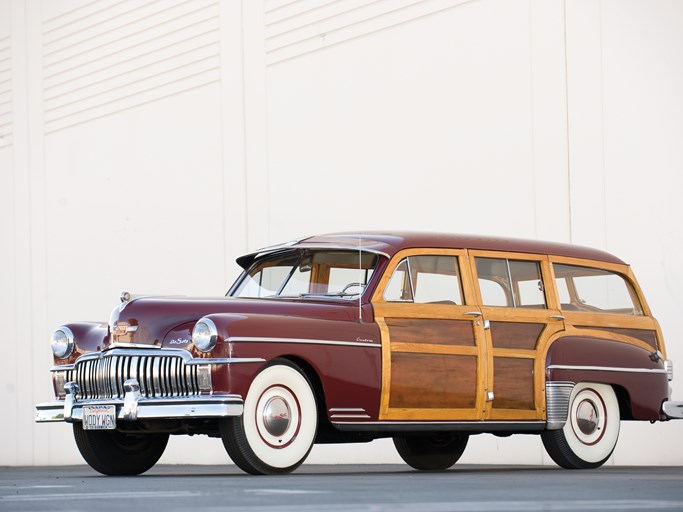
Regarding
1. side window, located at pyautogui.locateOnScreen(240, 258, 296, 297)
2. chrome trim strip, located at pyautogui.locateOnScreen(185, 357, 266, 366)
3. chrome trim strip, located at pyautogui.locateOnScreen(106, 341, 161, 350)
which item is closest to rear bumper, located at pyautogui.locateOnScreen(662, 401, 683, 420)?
side window, located at pyautogui.locateOnScreen(240, 258, 296, 297)

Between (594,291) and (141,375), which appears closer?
(141,375)

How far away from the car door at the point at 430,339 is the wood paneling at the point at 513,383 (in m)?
0.12

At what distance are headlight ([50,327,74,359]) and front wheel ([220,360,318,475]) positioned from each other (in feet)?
5.59

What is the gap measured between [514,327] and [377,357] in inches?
51.2

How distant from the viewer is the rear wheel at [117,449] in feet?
29.3

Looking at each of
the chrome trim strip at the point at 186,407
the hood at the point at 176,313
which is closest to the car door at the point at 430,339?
the hood at the point at 176,313

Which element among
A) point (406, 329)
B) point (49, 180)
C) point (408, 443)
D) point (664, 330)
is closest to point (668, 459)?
point (664, 330)

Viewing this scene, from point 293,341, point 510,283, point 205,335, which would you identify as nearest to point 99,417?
point 205,335

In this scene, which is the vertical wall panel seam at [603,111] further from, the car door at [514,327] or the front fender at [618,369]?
the car door at [514,327]

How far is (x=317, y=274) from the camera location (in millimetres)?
8961

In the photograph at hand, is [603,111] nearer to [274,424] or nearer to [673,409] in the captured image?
[673,409]

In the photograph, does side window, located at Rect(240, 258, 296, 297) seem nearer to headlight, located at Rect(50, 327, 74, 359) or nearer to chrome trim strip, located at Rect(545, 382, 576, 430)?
headlight, located at Rect(50, 327, 74, 359)

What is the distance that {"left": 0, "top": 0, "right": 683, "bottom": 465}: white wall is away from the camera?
1200 cm

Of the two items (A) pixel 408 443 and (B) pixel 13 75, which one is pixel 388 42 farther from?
(B) pixel 13 75
